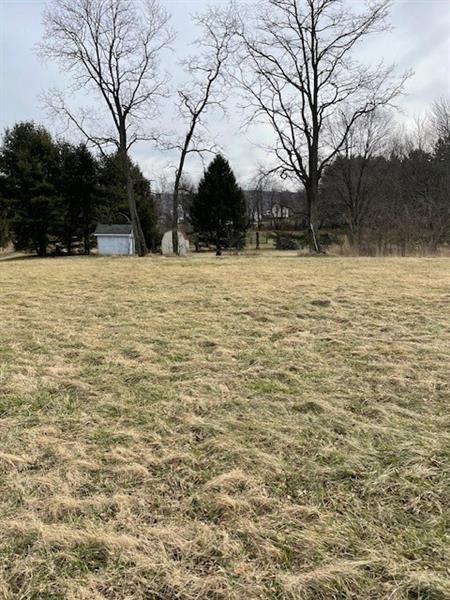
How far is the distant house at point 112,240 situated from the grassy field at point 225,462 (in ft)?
73.1

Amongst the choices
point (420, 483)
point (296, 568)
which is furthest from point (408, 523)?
point (296, 568)

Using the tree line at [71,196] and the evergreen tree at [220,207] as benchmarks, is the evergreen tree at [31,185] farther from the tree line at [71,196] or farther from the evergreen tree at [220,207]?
the evergreen tree at [220,207]

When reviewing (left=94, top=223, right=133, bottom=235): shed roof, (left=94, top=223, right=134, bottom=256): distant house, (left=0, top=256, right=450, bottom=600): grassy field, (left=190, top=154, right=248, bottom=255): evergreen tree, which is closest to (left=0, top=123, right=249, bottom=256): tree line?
(left=190, top=154, right=248, bottom=255): evergreen tree

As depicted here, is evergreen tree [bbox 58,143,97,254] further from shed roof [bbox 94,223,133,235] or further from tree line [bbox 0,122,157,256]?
shed roof [bbox 94,223,133,235]

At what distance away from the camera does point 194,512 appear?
63.7 inches

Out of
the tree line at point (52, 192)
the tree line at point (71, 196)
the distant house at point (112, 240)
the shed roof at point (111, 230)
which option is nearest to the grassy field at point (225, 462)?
the tree line at point (71, 196)

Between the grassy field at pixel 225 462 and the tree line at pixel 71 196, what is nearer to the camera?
the grassy field at pixel 225 462

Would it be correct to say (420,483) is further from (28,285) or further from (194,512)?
(28,285)

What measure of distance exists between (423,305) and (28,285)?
20.1ft

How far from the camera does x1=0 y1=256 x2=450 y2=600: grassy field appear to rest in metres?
1.33

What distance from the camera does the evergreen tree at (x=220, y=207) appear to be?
29547mm

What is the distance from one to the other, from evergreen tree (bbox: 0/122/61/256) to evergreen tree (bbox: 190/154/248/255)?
9857 millimetres

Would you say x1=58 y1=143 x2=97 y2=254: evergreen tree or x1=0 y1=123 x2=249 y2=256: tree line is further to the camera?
x1=58 y1=143 x2=97 y2=254: evergreen tree

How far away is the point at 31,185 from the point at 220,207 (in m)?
12.1
